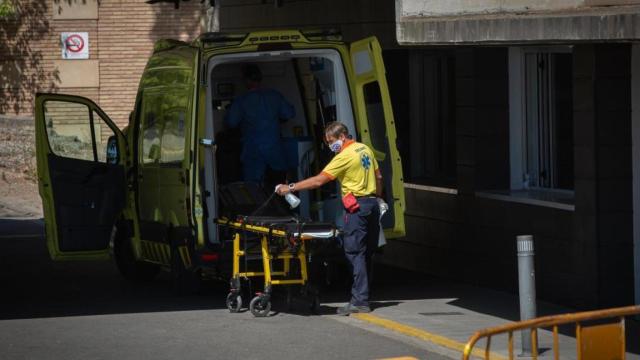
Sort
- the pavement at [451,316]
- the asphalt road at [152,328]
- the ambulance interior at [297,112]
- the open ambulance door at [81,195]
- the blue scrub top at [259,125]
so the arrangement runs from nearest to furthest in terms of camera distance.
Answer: the asphalt road at [152,328], the pavement at [451,316], the ambulance interior at [297,112], the blue scrub top at [259,125], the open ambulance door at [81,195]

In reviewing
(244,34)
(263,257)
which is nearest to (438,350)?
(263,257)

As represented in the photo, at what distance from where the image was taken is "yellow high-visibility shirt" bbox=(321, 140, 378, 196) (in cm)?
1220

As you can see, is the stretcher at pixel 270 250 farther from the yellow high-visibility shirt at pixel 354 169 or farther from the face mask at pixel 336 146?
the face mask at pixel 336 146

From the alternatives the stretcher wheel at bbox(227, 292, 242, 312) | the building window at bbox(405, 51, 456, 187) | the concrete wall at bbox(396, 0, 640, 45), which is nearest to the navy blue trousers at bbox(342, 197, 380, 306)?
the stretcher wheel at bbox(227, 292, 242, 312)

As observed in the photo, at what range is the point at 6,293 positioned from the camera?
1414 centimetres

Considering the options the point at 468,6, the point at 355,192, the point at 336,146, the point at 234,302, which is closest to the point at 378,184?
the point at 355,192

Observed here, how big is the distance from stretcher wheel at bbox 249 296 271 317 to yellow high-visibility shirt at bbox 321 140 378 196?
119 cm

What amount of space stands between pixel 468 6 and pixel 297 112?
3.54 m

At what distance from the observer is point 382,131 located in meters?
13.4

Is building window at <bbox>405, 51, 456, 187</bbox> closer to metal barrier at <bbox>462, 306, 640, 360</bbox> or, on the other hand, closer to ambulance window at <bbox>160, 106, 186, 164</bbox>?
ambulance window at <bbox>160, 106, 186, 164</bbox>

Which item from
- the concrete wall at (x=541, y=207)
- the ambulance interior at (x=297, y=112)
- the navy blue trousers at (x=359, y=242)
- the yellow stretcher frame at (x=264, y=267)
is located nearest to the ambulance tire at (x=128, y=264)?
the ambulance interior at (x=297, y=112)

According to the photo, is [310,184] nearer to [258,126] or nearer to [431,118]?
[258,126]

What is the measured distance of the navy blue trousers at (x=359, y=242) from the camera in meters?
12.2

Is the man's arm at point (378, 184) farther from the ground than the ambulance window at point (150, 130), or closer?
closer
